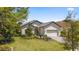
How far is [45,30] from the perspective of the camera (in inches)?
96.1

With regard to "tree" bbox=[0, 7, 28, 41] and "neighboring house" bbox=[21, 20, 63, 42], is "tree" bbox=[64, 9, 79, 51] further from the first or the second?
"tree" bbox=[0, 7, 28, 41]

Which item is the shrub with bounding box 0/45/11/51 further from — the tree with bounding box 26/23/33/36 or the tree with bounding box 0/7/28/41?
the tree with bounding box 26/23/33/36

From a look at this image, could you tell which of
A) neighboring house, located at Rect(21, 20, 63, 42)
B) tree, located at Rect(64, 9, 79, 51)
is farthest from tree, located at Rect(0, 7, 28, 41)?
tree, located at Rect(64, 9, 79, 51)

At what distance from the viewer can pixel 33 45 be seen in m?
2.42

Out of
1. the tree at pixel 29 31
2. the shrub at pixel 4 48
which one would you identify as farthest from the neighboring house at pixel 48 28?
the shrub at pixel 4 48

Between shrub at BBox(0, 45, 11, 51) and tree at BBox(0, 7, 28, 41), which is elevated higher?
tree at BBox(0, 7, 28, 41)

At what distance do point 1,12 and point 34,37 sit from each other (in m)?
0.38

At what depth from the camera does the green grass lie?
7.93 feet

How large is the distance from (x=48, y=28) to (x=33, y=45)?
21cm

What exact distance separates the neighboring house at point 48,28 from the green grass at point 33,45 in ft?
0.22

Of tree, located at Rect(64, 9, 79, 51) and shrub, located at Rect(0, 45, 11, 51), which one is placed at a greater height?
tree, located at Rect(64, 9, 79, 51)

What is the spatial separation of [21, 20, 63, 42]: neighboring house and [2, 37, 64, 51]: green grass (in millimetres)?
67

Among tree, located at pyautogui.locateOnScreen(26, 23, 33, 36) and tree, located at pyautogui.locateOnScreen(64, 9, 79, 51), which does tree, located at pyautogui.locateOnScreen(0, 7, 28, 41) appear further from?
tree, located at pyautogui.locateOnScreen(64, 9, 79, 51)
